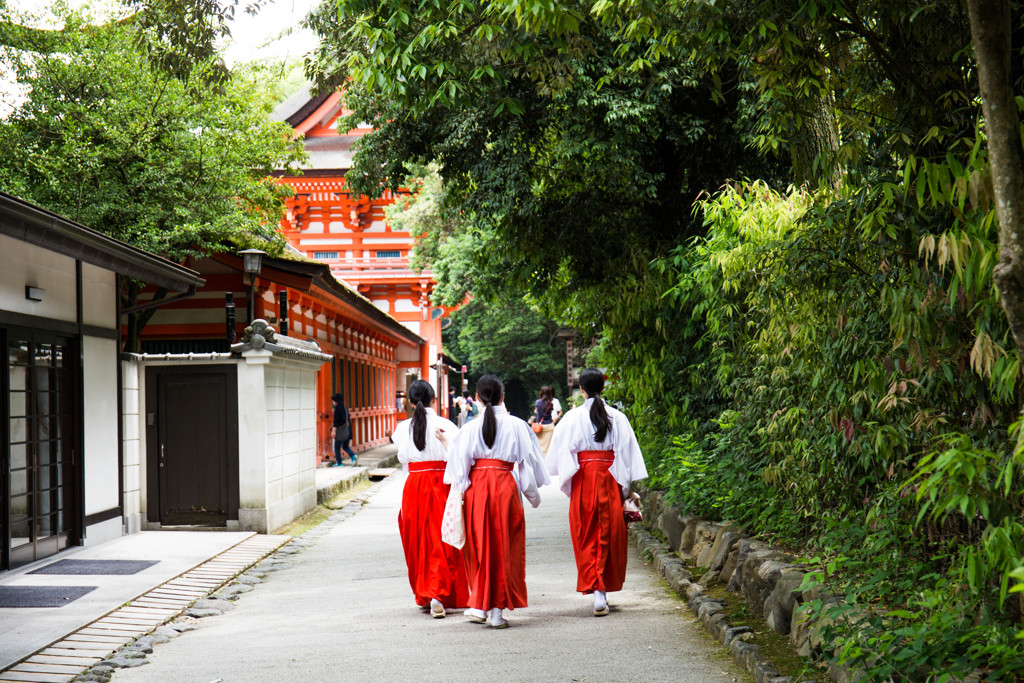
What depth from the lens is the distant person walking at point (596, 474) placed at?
6648 millimetres

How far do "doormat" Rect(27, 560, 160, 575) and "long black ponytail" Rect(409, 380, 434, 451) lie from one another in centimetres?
334

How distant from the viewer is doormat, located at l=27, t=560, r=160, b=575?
8430 millimetres

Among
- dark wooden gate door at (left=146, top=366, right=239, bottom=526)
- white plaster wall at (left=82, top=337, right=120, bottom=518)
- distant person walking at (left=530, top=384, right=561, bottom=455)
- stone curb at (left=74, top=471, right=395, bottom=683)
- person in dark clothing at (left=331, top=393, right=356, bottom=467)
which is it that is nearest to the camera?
stone curb at (left=74, top=471, right=395, bottom=683)

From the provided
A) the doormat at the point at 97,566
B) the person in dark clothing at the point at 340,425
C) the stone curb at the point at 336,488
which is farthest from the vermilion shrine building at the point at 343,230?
the doormat at the point at 97,566

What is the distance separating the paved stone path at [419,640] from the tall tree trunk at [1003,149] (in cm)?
273

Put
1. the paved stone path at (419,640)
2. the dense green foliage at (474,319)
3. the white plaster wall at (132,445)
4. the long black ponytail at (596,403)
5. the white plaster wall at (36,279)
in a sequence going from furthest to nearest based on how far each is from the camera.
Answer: the dense green foliage at (474,319), the white plaster wall at (132,445), the white plaster wall at (36,279), the long black ponytail at (596,403), the paved stone path at (419,640)

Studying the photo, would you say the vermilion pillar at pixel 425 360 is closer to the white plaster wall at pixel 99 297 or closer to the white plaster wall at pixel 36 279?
the white plaster wall at pixel 99 297

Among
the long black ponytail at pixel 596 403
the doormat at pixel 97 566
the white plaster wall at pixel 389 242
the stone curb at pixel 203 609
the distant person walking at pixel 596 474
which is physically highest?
the white plaster wall at pixel 389 242

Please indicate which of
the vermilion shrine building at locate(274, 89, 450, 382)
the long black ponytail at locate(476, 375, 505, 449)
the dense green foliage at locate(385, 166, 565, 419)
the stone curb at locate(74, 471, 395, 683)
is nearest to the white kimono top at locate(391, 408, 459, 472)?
the long black ponytail at locate(476, 375, 505, 449)

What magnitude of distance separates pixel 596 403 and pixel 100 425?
6.23 metres

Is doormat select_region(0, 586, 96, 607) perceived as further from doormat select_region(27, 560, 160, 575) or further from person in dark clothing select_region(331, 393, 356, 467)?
person in dark clothing select_region(331, 393, 356, 467)

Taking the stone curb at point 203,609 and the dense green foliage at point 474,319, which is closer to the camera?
the stone curb at point 203,609

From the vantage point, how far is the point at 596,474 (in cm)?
675

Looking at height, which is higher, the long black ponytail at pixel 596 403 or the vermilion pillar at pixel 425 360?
the vermilion pillar at pixel 425 360
